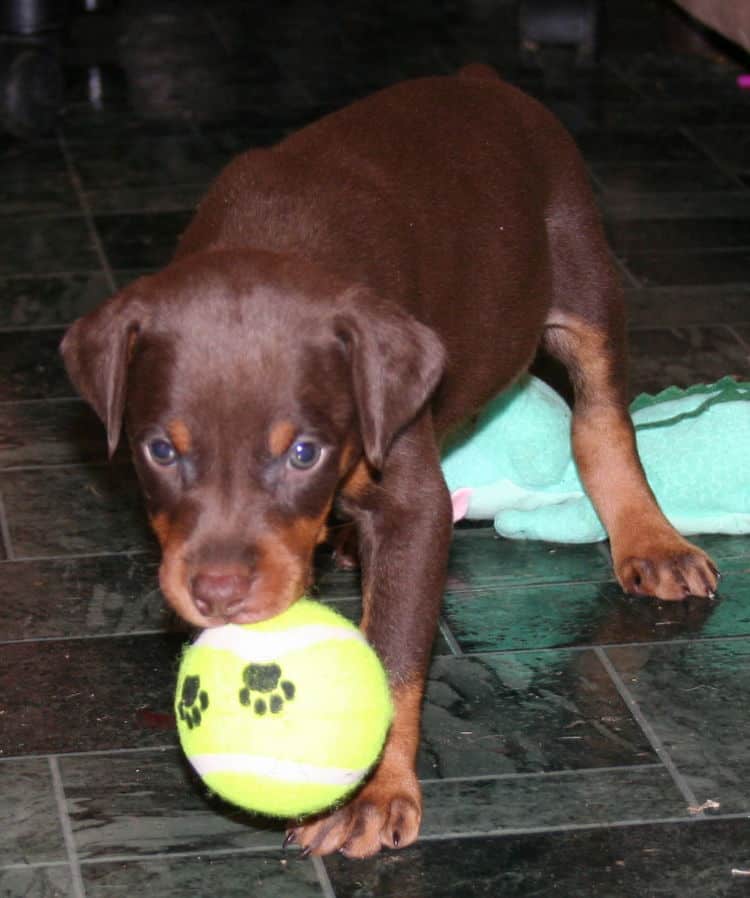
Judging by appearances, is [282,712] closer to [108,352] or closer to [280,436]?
[280,436]

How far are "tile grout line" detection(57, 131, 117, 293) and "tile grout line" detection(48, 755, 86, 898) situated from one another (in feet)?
9.38

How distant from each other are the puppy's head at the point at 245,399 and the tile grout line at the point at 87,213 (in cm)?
302

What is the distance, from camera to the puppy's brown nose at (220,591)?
2.96 meters

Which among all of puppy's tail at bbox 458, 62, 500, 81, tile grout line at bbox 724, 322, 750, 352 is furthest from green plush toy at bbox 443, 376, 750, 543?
tile grout line at bbox 724, 322, 750, 352

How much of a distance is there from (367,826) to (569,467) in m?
1.72

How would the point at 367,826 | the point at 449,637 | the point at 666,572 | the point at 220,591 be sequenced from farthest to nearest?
the point at 666,572 → the point at 449,637 → the point at 367,826 → the point at 220,591

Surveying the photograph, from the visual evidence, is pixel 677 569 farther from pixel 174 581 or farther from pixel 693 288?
pixel 693 288

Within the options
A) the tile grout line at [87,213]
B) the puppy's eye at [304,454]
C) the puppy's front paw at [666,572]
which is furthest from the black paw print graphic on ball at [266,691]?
the tile grout line at [87,213]

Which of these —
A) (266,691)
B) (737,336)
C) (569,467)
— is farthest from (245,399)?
(737,336)

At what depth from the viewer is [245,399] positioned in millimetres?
3014

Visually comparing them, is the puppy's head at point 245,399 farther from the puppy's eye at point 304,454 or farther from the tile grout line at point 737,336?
the tile grout line at point 737,336

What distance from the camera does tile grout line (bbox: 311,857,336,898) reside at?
10.6 ft

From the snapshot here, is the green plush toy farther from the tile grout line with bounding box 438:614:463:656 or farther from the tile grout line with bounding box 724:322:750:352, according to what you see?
the tile grout line with bounding box 724:322:750:352

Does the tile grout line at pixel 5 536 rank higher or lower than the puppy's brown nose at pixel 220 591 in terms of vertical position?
lower
